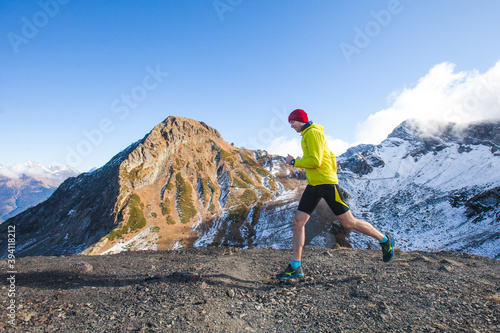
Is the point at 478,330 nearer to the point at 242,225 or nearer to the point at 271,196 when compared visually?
the point at 242,225

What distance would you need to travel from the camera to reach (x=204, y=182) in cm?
12681

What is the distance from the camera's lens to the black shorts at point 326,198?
6.22m

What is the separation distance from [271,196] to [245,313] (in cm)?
12380

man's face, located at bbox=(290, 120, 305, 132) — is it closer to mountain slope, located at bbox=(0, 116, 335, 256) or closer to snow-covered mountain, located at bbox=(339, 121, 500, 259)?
snow-covered mountain, located at bbox=(339, 121, 500, 259)

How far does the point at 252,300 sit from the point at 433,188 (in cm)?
13094

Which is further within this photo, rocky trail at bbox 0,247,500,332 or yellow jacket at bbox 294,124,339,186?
yellow jacket at bbox 294,124,339,186

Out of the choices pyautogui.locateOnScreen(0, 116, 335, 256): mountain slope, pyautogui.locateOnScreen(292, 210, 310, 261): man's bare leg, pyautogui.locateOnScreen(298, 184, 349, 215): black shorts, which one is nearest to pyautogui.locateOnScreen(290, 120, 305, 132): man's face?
pyautogui.locateOnScreen(298, 184, 349, 215): black shorts

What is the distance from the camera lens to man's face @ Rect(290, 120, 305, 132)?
21.7 feet

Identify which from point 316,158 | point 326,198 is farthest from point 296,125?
point 326,198

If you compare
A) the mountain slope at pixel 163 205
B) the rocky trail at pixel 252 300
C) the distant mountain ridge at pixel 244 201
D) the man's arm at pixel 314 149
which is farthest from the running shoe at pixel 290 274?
the mountain slope at pixel 163 205

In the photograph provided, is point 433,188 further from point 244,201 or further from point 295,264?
point 295,264

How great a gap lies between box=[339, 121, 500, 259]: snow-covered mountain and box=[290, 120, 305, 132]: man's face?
2793 inches

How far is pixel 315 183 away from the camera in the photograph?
635 cm

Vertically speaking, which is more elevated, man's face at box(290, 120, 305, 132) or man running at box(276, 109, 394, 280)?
man's face at box(290, 120, 305, 132)
